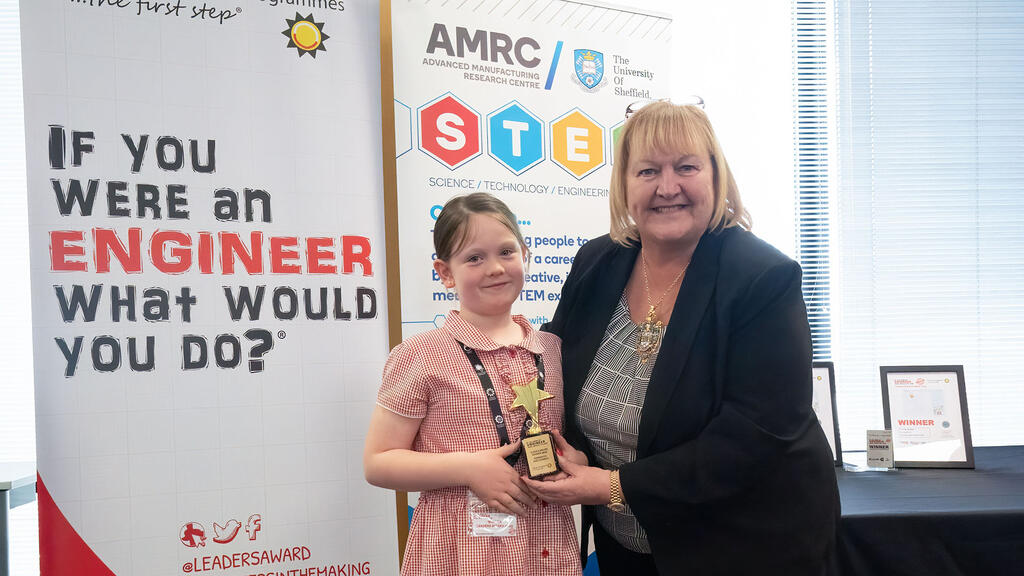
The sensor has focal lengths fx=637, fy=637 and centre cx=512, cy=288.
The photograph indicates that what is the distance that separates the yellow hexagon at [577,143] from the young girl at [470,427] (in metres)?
1.03

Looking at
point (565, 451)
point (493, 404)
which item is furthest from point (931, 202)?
point (493, 404)

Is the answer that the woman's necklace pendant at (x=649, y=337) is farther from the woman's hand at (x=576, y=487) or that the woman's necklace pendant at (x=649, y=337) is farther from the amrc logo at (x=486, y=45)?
the amrc logo at (x=486, y=45)

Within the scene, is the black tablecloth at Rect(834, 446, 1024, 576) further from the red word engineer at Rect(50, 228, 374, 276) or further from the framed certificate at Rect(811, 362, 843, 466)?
the red word engineer at Rect(50, 228, 374, 276)

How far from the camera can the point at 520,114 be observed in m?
2.44

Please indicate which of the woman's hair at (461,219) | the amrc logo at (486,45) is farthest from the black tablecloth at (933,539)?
the amrc logo at (486,45)

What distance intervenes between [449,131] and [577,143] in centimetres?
54

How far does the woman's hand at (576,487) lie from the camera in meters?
1.37

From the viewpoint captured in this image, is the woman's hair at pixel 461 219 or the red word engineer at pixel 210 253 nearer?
the woman's hair at pixel 461 219

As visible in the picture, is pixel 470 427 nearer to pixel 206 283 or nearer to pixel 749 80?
pixel 206 283

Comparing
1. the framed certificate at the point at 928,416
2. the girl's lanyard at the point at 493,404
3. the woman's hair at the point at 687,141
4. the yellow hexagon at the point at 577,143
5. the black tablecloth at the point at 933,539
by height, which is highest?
the yellow hexagon at the point at 577,143

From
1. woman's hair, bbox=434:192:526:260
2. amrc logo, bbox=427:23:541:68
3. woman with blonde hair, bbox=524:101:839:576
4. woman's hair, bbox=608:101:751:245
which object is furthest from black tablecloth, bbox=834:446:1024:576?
amrc logo, bbox=427:23:541:68

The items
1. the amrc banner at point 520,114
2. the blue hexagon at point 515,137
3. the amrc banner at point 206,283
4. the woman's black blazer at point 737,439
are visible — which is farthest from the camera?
the blue hexagon at point 515,137

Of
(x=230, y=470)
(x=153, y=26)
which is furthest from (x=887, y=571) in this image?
(x=153, y=26)

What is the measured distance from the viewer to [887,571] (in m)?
2.03
